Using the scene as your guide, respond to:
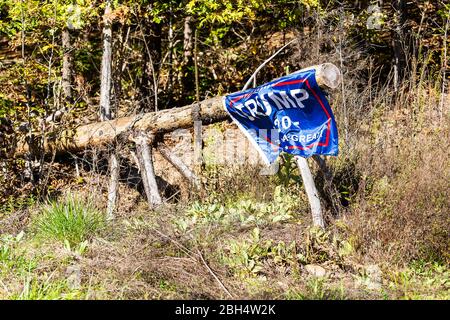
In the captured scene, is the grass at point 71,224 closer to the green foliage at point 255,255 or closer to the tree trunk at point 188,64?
the green foliage at point 255,255

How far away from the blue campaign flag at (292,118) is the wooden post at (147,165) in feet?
5.59

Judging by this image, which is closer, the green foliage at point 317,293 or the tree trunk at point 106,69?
the green foliage at point 317,293

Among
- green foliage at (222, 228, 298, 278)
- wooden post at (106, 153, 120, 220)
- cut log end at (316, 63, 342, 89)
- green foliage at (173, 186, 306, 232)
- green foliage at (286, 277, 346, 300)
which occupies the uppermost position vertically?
cut log end at (316, 63, 342, 89)

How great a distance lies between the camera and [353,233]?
6.62 m

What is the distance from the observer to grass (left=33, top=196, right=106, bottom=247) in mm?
6750

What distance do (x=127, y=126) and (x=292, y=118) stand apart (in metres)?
2.74

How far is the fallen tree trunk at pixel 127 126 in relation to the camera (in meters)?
8.51

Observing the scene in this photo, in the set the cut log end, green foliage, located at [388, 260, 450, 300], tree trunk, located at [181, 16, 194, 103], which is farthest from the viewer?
tree trunk, located at [181, 16, 194, 103]

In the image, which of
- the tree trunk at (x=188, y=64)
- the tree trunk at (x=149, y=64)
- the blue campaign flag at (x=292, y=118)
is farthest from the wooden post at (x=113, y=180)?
the tree trunk at (x=188, y=64)

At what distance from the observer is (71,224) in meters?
6.79

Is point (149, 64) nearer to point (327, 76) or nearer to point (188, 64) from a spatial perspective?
point (188, 64)

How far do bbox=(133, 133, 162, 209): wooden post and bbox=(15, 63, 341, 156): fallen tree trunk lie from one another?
0.46 ft

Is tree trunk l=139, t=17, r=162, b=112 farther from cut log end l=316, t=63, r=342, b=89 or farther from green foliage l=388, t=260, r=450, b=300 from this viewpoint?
green foliage l=388, t=260, r=450, b=300

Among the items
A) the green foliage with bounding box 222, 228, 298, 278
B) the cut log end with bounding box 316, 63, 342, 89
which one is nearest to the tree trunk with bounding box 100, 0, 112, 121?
the green foliage with bounding box 222, 228, 298, 278
